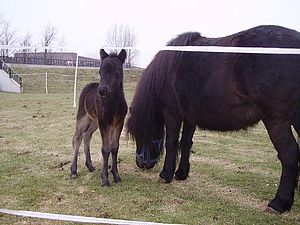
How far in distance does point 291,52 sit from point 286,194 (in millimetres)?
1619

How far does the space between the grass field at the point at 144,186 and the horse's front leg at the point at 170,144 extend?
0.48ft

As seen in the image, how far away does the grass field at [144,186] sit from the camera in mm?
3986

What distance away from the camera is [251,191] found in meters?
4.85

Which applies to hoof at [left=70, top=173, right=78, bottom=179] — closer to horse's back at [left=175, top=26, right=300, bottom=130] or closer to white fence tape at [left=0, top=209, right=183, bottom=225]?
white fence tape at [left=0, top=209, right=183, bottom=225]

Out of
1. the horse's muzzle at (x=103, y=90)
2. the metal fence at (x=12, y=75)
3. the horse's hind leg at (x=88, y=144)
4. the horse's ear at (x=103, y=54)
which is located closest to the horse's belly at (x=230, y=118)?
the horse's muzzle at (x=103, y=90)

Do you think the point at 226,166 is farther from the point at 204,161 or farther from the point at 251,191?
the point at 251,191

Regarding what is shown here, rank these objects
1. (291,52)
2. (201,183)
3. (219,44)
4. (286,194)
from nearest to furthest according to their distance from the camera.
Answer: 1. (291,52)
2. (286,194)
3. (219,44)
4. (201,183)

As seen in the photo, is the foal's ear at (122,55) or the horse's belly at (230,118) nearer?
the horse's belly at (230,118)

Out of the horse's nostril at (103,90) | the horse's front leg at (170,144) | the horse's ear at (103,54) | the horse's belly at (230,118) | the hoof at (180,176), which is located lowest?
the hoof at (180,176)

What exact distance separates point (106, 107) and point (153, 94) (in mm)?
749

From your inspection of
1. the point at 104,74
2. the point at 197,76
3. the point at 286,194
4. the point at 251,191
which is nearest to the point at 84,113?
the point at 104,74

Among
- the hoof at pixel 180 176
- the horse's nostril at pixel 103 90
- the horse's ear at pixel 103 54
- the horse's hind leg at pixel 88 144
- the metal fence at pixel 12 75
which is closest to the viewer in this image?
the horse's nostril at pixel 103 90

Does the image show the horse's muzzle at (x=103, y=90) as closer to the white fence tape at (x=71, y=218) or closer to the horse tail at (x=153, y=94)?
the horse tail at (x=153, y=94)

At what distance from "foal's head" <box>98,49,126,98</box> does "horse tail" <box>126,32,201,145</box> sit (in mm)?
496
